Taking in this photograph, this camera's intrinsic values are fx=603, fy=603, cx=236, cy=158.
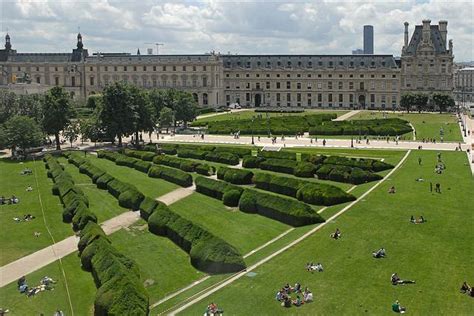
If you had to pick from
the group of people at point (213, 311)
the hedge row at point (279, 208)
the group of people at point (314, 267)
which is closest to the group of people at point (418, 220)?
the hedge row at point (279, 208)

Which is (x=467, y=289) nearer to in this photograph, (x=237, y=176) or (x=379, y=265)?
(x=379, y=265)

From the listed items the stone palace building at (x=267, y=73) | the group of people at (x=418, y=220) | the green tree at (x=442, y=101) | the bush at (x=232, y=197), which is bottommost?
the group of people at (x=418, y=220)

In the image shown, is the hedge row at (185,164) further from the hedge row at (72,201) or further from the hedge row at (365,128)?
the hedge row at (365,128)

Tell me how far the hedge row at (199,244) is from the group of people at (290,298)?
15.2 feet

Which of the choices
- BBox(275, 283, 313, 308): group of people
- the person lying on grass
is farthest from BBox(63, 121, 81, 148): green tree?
the person lying on grass

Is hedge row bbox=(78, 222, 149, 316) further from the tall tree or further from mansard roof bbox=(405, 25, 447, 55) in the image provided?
mansard roof bbox=(405, 25, 447, 55)

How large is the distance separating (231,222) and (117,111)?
162 feet

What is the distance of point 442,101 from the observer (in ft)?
441

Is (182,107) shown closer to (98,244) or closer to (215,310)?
(98,244)

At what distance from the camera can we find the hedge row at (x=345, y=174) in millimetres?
56750

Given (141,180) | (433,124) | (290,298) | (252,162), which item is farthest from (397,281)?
(433,124)

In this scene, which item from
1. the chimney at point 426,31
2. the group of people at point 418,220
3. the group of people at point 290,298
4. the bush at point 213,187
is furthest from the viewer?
the chimney at point 426,31

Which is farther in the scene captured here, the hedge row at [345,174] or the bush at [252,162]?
the bush at [252,162]

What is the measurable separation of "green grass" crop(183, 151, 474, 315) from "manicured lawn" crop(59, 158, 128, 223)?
61.4 feet
